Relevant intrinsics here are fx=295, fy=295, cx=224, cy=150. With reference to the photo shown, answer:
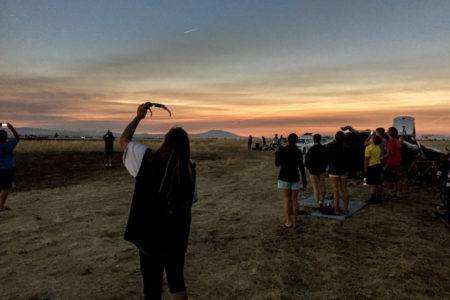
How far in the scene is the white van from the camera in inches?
756

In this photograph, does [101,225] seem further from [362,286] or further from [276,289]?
[362,286]

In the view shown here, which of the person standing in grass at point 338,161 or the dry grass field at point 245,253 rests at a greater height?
the person standing in grass at point 338,161

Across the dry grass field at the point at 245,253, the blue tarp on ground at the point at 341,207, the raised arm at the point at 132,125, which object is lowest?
the dry grass field at the point at 245,253

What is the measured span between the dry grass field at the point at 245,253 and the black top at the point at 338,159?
48.7 inches

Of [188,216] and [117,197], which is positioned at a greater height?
[188,216]

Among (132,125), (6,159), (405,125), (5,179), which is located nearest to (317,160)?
(132,125)

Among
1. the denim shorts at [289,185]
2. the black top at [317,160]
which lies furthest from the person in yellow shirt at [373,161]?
the denim shorts at [289,185]

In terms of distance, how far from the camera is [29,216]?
7.92 meters

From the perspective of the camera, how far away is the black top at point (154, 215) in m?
2.23

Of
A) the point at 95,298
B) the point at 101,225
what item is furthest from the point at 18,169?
the point at 95,298

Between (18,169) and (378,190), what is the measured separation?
60.9ft

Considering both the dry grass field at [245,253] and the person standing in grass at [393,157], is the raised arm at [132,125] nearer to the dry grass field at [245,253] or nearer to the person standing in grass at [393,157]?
the dry grass field at [245,253]

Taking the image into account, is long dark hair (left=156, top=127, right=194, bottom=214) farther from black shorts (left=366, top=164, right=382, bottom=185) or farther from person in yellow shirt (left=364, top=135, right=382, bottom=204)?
black shorts (left=366, top=164, right=382, bottom=185)

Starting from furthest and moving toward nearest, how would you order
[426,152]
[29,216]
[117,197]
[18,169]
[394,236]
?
[18,169] < [426,152] < [117,197] < [29,216] < [394,236]
